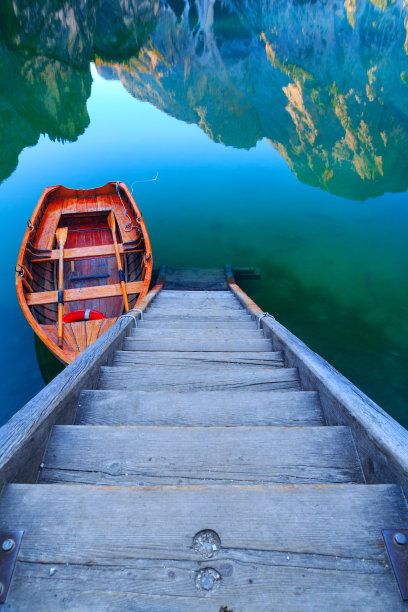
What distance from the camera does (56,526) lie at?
1212mm

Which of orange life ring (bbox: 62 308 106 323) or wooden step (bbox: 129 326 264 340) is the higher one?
wooden step (bbox: 129 326 264 340)

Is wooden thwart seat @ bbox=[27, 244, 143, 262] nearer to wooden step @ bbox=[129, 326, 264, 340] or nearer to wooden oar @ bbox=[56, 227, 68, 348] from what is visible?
wooden oar @ bbox=[56, 227, 68, 348]

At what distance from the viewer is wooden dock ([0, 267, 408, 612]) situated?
1.05 meters

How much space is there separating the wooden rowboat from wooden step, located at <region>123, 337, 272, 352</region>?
6.71ft

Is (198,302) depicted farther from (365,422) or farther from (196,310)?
(365,422)

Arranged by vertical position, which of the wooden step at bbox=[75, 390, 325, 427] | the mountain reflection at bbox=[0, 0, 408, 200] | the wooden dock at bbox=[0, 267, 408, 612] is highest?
the mountain reflection at bbox=[0, 0, 408, 200]

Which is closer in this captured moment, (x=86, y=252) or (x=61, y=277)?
(x=61, y=277)

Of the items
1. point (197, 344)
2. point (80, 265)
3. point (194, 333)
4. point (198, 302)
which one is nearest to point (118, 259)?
point (80, 265)

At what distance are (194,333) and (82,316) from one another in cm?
298

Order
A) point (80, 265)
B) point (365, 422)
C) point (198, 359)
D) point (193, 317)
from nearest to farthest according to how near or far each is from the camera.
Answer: point (365, 422) < point (198, 359) < point (193, 317) < point (80, 265)

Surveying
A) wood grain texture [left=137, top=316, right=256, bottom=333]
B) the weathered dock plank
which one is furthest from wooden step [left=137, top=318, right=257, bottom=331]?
the weathered dock plank

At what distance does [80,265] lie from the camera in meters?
7.51

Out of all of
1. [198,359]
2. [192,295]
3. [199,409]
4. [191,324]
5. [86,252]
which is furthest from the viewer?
[86,252]

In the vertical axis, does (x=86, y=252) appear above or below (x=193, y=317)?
above
